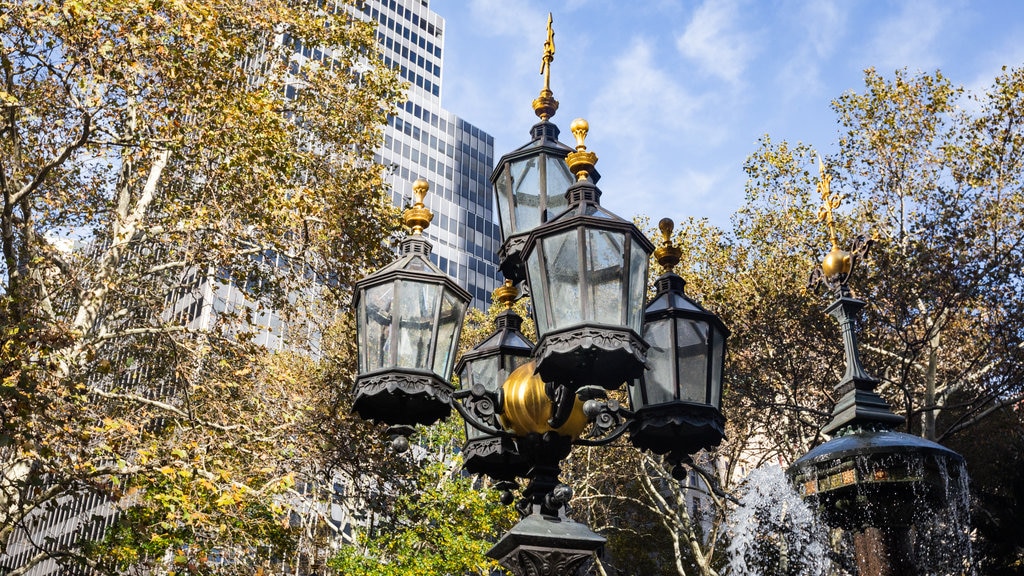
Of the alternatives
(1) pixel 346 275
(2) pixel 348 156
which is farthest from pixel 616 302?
(2) pixel 348 156

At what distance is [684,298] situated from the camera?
534 cm

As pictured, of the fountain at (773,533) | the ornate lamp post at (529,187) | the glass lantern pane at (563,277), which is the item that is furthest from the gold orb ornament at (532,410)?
the fountain at (773,533)

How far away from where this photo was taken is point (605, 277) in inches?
162

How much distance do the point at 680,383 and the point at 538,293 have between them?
51.8 inches

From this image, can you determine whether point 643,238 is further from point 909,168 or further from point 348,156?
point 909,168

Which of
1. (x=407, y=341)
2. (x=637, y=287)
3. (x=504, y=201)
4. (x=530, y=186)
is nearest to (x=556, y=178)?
(x=530, y=186)

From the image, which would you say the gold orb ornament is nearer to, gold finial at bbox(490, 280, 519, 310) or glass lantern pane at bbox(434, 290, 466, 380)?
glass lantern pane at bbox(434, 290, 466, 380)

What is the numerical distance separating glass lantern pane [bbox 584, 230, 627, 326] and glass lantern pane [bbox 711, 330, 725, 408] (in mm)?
1288

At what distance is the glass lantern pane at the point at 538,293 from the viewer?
4102 millimetres

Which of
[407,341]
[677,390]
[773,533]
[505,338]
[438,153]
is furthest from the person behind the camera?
[438,153]

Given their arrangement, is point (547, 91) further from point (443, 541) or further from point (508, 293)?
point (443, 541)

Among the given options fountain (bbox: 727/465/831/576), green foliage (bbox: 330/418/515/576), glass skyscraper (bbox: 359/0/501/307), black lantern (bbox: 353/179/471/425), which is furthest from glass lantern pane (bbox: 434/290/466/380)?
glass skyscraper (bbox: 359/0/501/307)

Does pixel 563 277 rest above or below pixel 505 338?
below

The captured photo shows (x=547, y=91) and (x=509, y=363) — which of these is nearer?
(x=509, y=363)
